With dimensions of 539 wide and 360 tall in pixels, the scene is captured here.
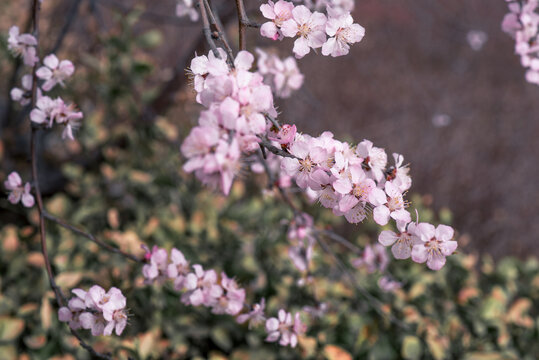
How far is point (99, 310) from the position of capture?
71 centimetres

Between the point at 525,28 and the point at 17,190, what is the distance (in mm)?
1172

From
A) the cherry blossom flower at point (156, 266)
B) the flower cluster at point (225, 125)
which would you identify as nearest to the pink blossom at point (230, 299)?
the cherry blossom flower at point (156, 266)

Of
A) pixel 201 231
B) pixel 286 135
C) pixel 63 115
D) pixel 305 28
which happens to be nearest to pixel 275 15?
pixel 305 28

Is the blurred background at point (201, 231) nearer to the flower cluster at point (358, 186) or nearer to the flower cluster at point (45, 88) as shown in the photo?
the flower cluster at point (358, 186)

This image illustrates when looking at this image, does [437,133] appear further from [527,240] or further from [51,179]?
[51,179]

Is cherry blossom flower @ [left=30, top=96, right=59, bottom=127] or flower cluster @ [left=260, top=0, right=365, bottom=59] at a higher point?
flower cluster @ [left=260, top=0, right=365, bottom=59]

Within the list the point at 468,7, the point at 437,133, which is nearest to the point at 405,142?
the point at 437,133

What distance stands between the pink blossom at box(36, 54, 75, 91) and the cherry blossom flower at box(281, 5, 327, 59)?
19.0 inches

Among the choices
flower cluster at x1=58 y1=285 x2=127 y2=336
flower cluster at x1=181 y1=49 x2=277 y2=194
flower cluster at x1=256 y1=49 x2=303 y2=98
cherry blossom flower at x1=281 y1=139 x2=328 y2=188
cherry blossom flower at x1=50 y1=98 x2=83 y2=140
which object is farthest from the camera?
flower cluster at x1=256 y1=49 x2=303 y2=98

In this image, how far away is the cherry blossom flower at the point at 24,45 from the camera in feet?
2.77

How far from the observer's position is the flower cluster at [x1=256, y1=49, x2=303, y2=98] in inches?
46.1

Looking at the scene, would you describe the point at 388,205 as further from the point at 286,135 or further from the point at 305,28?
→ the point at 305,28

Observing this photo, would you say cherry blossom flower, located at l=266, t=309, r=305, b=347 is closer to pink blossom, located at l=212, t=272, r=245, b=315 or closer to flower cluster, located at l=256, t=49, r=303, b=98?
pink blossom, located at l=212, t=272, r=245, b=315

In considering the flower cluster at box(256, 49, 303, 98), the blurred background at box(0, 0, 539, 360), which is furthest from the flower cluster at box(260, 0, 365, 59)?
the flower cluster at box(256, 49, 303, 98)
